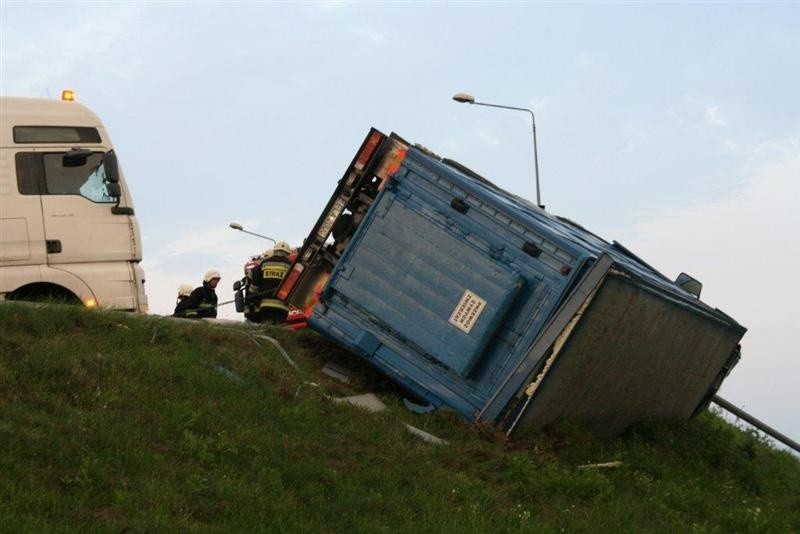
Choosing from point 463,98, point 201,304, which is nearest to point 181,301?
point 201,304

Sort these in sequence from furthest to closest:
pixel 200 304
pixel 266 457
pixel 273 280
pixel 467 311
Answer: pixel 200 304, pixel 273 280, pixel 467 311, pixel 266 457

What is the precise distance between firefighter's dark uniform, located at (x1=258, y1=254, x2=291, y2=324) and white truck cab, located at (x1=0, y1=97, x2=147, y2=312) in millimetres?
2471

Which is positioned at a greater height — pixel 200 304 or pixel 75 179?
pixel 75 179

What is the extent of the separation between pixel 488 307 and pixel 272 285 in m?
5.49

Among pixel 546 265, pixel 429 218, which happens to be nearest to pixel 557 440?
pixel 546 265

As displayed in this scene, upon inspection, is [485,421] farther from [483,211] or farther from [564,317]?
[483,211]

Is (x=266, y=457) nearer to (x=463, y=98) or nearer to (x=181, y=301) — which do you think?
(x=181, y=301)

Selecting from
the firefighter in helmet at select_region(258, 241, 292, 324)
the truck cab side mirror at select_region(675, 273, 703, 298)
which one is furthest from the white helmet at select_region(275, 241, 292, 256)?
the truck cab side mirror at select_region(675, 273, 703, 298)

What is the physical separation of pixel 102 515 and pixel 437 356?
199 inches

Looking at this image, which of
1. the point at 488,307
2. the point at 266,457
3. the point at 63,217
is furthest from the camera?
the point at 63,217

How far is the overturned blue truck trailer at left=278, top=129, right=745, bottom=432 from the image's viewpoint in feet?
39.4

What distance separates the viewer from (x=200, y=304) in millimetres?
18406

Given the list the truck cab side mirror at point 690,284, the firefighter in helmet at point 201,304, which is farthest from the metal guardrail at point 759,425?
the firefighter in helmet at point 201,304

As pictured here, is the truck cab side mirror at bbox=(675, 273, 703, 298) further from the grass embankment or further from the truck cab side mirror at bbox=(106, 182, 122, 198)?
the truck cab side mirror at bbox=(106, 182, 122, 198)
